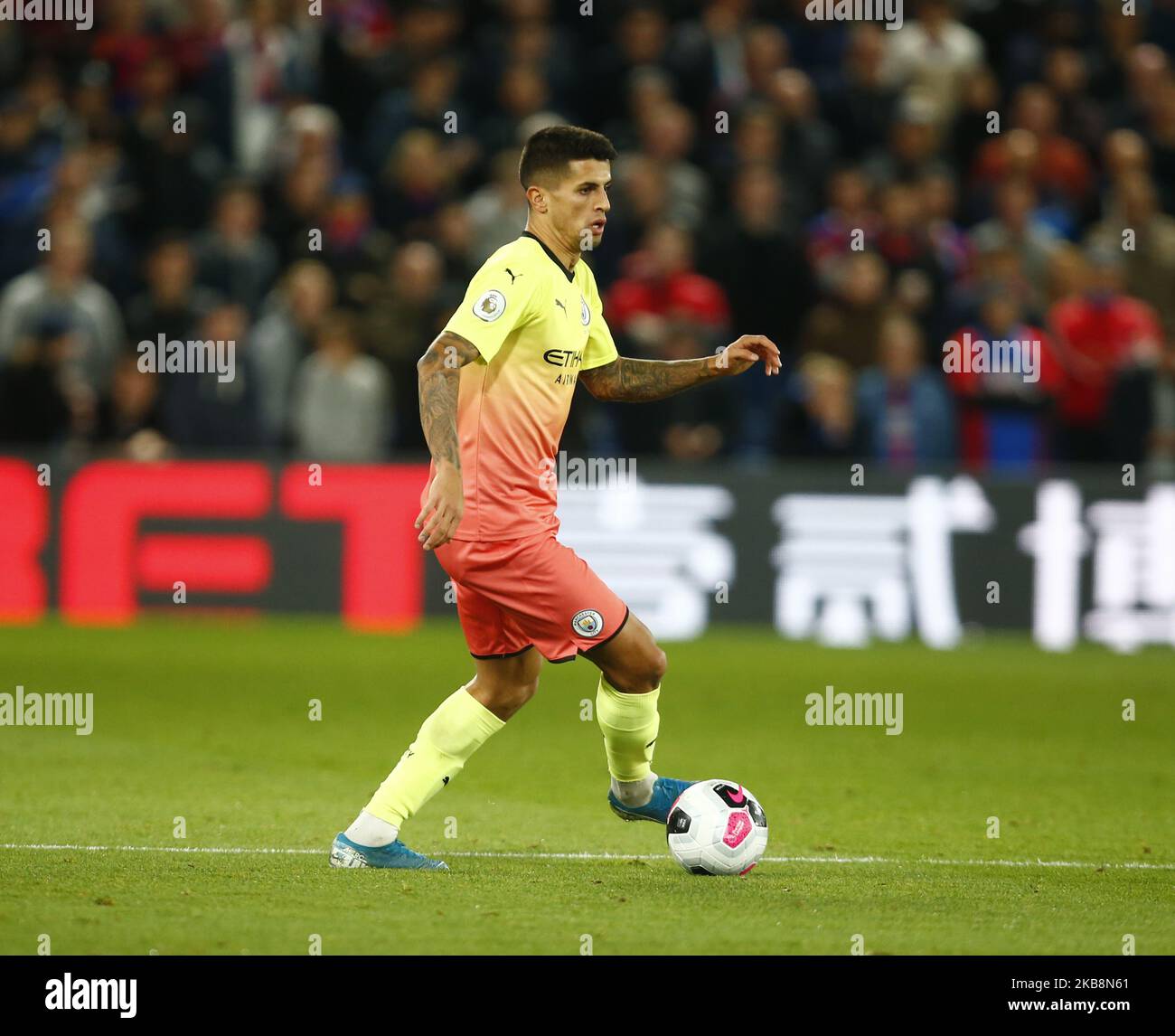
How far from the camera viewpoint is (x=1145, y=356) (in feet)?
48.3

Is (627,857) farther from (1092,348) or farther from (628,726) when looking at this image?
(1092,348)

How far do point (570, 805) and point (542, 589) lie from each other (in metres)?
1.94

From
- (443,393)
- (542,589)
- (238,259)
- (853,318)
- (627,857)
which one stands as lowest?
(627,857)

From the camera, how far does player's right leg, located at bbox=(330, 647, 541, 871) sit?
6199 mm

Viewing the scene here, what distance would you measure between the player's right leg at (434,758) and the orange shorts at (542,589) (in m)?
0.23

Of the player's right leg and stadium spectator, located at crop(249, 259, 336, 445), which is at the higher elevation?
stadium spectator, located at crop(249, 259, 336, 445)

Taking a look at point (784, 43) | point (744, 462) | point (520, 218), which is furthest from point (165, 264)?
point (784, 43)

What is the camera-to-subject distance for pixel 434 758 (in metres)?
6.28

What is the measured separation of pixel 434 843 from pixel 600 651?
109cm

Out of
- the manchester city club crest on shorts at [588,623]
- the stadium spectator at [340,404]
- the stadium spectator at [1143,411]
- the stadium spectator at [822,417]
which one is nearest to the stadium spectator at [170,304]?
the stadium spectator at [340,404]

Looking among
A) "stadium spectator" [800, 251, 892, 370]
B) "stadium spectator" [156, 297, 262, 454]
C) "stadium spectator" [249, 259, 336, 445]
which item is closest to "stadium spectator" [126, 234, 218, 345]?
"stadium spectator" [156, 297, 262, 454]

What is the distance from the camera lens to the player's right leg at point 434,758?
620 cm

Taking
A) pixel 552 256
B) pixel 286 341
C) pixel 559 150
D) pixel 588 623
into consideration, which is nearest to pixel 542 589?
pixel 588 623

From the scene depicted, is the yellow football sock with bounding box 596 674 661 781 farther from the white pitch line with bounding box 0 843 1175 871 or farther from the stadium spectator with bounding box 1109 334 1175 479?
the stadium spectator with bounding box 1109 334 1175 479
